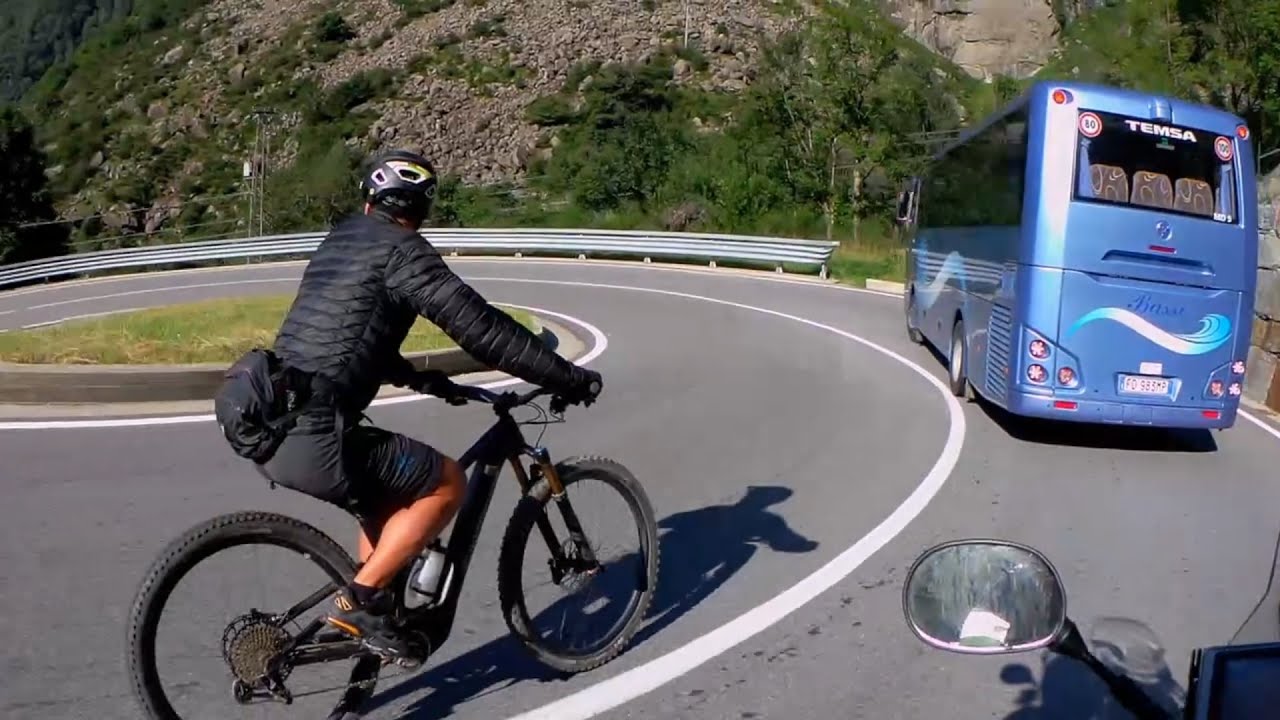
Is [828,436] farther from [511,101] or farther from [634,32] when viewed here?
[634,32]

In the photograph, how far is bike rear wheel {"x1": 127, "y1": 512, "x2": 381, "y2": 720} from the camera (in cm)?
372

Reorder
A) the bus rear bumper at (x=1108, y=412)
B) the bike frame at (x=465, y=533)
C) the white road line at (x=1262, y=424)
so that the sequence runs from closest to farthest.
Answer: the bike frame at (x=465, y=533)
the bus rear bumper at (x=1108, y=412)
the white road line at (x=1262, y=424)

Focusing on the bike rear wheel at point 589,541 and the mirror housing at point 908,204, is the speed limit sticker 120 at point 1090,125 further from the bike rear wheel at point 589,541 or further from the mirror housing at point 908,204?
the mirror housing at point 908,204

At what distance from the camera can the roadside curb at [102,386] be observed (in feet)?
31.9

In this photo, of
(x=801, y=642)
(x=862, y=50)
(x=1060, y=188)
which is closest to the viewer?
(x=801, y=642)

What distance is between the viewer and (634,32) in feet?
284

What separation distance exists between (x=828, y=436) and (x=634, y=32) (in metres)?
80.0

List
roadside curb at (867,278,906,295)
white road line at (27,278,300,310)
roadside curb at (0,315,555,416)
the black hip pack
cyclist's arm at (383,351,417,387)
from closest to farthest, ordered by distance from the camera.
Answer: the black hip pack, cyclist's arm at (383,351,417,387), roadside curb at (0,315,555,416), roadside curb at (867,278,906,295), white road line at (27,278,300,310)

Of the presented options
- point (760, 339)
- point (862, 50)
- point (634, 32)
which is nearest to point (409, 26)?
point (634, 32)

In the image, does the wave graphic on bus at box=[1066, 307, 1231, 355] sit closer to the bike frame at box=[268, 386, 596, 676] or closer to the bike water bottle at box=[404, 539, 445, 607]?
the bike frame at box=[268, 386, 596, 676]

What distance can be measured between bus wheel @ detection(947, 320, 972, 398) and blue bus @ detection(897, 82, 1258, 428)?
2.02 m

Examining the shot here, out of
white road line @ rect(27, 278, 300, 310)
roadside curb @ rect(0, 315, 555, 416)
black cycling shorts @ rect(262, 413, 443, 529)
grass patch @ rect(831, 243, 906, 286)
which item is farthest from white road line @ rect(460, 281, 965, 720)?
white road line @ rect(27, 278, 300, 310)

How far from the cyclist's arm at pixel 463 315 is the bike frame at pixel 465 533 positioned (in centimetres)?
27

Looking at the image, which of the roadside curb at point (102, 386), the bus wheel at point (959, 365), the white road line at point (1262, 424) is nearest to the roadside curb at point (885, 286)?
the white road line at point (1262, 424)
